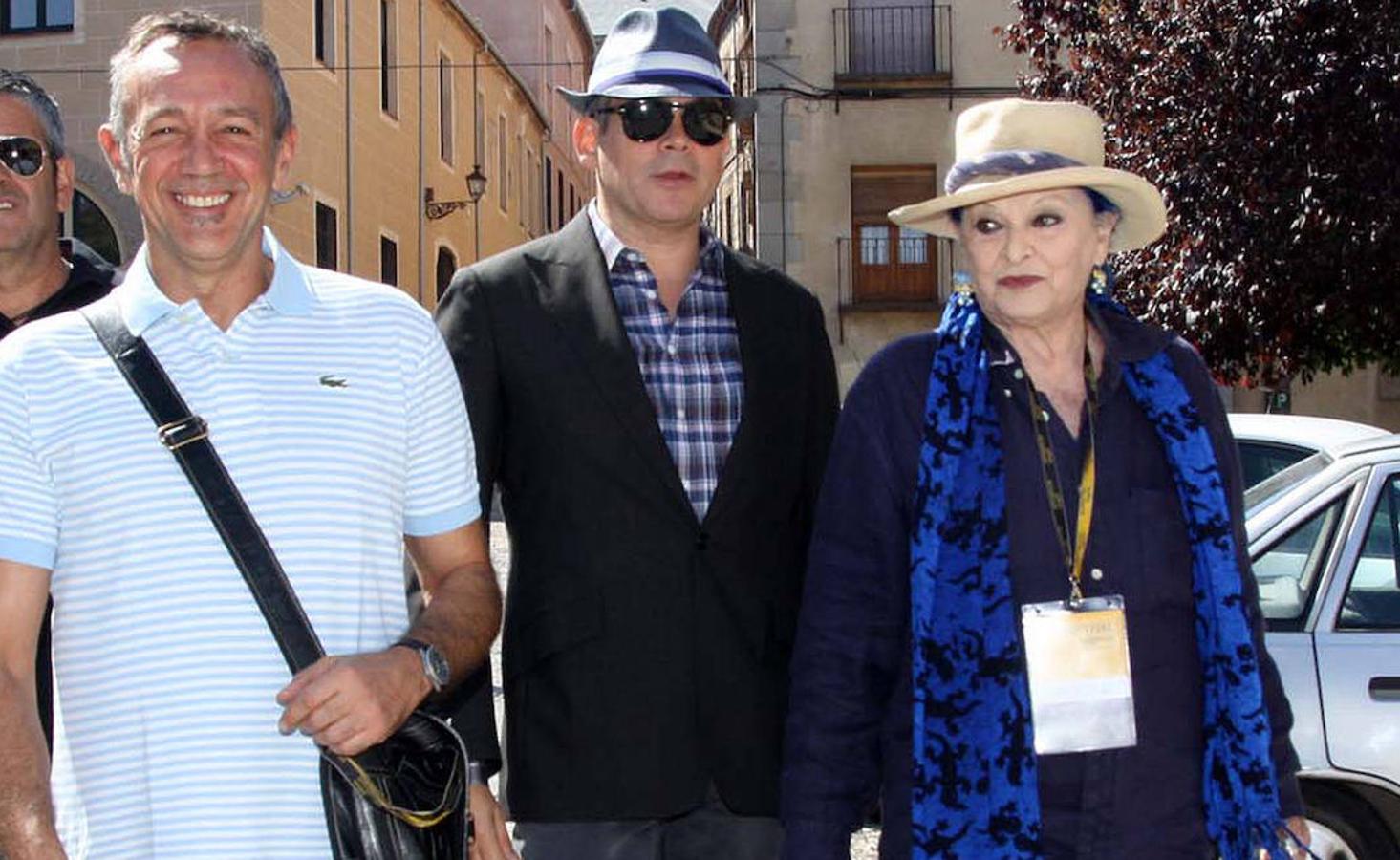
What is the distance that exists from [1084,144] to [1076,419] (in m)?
0.50

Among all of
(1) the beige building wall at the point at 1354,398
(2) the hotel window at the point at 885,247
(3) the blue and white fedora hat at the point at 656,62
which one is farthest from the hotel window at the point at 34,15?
(3) the blue and white fedora hat at the point at 656,62

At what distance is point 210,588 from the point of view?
89.1 inches

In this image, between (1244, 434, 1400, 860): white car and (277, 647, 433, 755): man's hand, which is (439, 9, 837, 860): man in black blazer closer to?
(277, 647, 433, 755): man's hand

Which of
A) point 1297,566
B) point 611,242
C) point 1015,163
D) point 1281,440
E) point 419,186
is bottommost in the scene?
point 1297,566

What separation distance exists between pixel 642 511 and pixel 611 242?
595 mm

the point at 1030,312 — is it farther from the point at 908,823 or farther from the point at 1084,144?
the point at 908,823

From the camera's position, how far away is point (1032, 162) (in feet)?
9.20

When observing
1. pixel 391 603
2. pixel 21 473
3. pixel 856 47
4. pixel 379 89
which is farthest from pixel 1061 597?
pixel 379 89

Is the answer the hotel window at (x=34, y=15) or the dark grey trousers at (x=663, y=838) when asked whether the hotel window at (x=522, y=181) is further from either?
the dark grey trousers at (x=663, y=838)

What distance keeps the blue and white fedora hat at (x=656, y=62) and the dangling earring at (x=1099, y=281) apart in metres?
0.84

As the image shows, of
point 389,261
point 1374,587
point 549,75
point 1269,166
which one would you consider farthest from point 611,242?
point 549,75

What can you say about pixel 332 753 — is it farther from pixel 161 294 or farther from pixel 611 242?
pixel 611 242

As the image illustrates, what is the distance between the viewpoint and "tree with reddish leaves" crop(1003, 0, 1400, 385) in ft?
28.6

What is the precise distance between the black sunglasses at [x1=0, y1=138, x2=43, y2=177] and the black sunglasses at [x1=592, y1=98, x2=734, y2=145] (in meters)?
1.28
